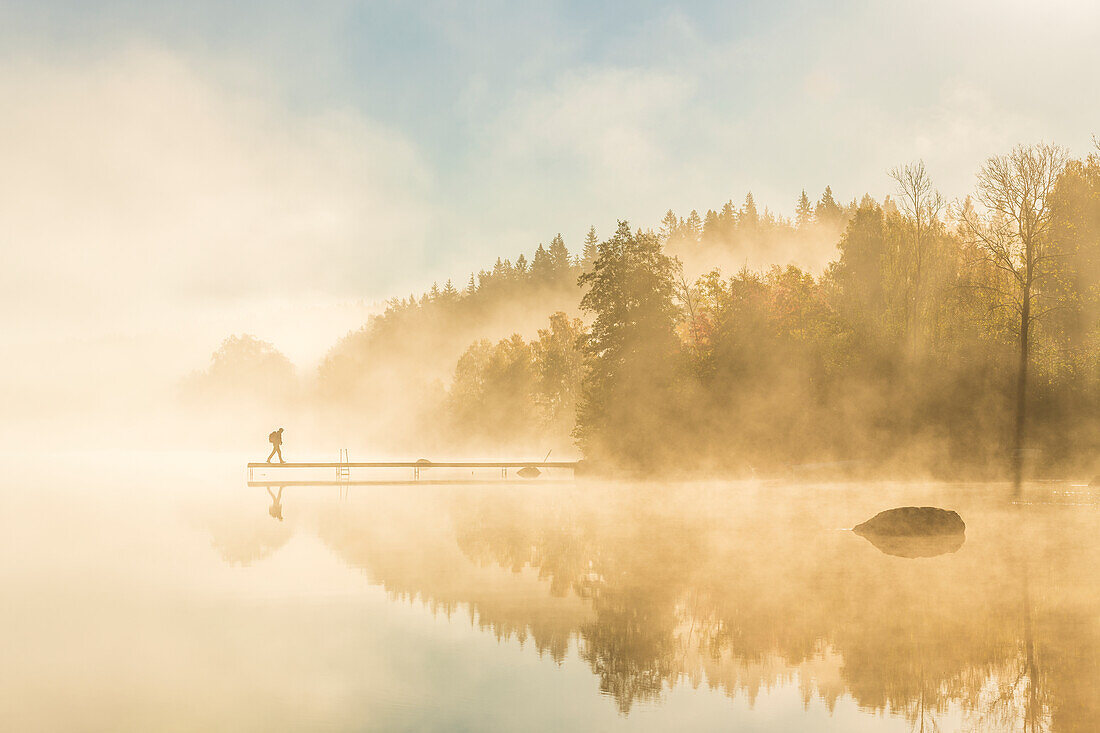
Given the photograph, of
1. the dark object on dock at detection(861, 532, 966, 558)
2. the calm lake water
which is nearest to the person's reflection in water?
the calm lake water

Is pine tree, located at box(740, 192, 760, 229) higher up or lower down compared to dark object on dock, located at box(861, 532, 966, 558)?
higher up

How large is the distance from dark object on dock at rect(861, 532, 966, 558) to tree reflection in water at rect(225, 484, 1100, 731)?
38cm

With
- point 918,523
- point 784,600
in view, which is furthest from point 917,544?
point 784,600

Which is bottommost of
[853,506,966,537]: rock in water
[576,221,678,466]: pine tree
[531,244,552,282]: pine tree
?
[853,506,966,537]: rock in water

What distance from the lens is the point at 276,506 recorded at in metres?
36.6

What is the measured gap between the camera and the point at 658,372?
5672cm

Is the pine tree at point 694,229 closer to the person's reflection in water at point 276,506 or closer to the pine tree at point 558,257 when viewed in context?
the pine tree at point 558,257

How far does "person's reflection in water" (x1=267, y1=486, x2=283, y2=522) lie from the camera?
32156 mm

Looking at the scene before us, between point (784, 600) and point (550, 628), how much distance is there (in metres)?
4.42

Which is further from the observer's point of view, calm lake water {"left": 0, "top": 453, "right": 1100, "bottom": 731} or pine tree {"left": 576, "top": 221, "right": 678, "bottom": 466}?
pine tree {"left": 576, "top": 221, "right": 678, "bottom": 466}

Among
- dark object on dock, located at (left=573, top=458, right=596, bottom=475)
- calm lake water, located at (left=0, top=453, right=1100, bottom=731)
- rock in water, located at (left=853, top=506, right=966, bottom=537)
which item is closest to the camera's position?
calm lake water, located at (left=0, top=453, right=1100, bottom=731)


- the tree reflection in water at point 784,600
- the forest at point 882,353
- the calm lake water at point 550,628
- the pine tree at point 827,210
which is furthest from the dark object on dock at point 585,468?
the pine tree at point 827,210

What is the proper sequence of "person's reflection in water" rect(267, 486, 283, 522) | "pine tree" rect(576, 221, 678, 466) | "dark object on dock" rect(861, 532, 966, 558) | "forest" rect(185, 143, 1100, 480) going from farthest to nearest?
Answer: "pine tree" rect(576, 221, 678, 466)
"forest" rect(185, 143, 1100, 480)
"person's reflection in water" rect(267, 486, 283, 522)
"dark object on dock" rect(861, 532, 966, 558)

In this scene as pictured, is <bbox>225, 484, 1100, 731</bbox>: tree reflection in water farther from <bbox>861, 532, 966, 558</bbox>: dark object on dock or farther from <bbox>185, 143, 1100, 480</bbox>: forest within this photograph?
<bbox>185, 143, 1100, 480</bbox>: forest
